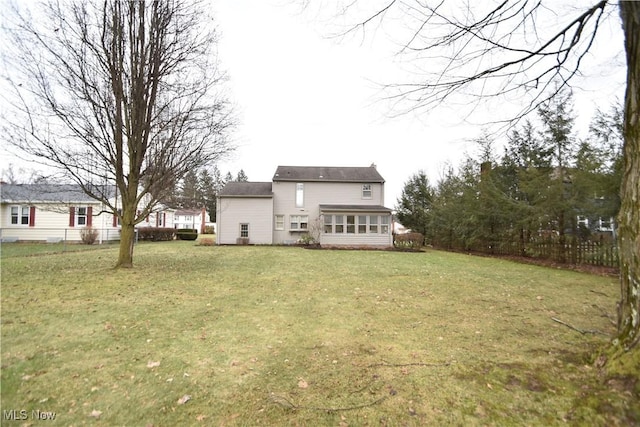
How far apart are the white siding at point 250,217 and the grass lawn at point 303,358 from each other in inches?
641

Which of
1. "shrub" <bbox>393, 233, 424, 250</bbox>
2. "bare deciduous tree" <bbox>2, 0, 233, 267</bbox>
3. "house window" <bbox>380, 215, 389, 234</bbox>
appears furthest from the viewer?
"house window" <bbox>380, 215, 389, 234</bbox>

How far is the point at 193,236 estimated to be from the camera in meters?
30.4

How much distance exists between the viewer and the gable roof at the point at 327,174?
24641mm

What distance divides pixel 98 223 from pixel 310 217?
16.7 m

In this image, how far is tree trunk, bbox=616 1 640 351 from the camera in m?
2.78

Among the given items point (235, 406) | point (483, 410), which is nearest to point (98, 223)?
point (235, 406)

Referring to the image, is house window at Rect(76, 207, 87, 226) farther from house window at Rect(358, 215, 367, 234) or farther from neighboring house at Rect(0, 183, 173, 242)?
house window at Rect(358, 215, 367, 234)

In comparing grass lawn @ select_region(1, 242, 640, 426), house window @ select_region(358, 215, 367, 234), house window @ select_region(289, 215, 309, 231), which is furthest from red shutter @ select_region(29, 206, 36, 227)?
house window @ select_region(358, 215, 367, 234)

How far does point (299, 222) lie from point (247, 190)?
16.8ft

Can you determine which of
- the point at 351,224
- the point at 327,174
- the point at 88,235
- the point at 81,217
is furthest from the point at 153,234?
the point at 351,224

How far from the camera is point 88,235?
21.0 m

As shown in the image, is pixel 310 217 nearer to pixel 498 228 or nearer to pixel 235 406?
pixel 498 228

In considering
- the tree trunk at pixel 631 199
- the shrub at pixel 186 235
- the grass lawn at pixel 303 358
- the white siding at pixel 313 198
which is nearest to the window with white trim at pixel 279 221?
the white siding at pixel 313 198

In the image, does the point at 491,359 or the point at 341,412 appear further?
the point at 491,359
